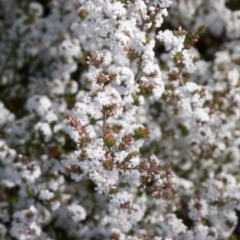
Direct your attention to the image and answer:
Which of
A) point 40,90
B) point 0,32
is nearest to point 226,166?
point 40,90

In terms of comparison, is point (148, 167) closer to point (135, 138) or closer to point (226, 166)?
point (135, 138)

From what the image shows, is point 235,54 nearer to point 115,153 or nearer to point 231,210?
point 231,210

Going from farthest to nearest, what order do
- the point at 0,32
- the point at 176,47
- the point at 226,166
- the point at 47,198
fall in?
the point at 0,32, the point at 226,166, the point at 47,198, the point at 176,47

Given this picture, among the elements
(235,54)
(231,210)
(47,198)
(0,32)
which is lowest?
(47,198)

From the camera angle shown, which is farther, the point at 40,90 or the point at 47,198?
the point at 40,90

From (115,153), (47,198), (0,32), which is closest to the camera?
(115,153)

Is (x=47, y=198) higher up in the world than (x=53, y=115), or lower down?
lower down
